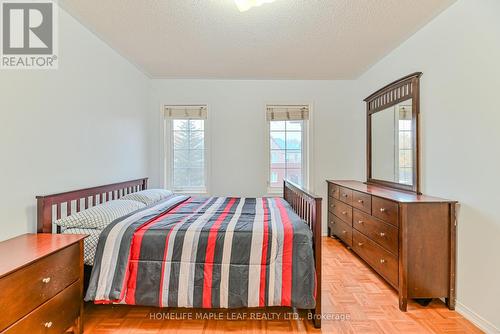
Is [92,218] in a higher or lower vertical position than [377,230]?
higher

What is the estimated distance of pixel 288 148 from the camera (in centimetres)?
424

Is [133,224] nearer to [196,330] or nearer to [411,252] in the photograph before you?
[196,330]

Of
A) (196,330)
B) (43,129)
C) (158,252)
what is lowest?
(196,330)

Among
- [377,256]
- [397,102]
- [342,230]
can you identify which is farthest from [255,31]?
[342,230]

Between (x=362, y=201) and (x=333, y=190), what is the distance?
0.98m

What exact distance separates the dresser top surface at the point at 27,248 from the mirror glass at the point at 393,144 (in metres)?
3.04

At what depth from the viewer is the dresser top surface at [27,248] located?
1.31 meters

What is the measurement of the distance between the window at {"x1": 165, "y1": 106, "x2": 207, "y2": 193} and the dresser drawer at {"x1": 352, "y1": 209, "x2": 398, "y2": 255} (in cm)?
231

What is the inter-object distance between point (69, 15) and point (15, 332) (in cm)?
245

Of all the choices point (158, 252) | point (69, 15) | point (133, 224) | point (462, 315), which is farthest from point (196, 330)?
point (69, 15)

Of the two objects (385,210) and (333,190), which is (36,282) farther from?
(333,190)

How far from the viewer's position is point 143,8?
221cm

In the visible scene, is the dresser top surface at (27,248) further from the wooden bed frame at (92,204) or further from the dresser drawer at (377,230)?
the dresser drawer at (377,230)

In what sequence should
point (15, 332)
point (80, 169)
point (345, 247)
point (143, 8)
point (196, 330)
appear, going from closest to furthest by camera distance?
point (15, 332), point (196, 330), point (143, 8), point (80, 169), point (345, 247)
